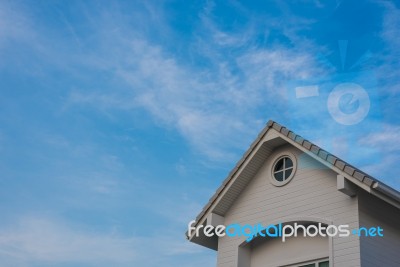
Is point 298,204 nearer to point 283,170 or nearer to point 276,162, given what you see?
point 283,170

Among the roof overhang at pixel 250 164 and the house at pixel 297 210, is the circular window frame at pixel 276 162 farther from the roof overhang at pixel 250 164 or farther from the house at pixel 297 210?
the roof overhang at pixel 250 164

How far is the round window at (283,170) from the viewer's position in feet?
56.6

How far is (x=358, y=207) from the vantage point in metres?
14.9

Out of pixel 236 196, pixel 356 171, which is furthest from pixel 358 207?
pixel 236 196

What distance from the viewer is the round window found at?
1725cm

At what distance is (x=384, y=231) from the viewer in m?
15.3

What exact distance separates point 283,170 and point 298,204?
1466 millimetres

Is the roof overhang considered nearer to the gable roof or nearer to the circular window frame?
the gable roof

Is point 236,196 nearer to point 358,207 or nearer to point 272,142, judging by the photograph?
point 272,142

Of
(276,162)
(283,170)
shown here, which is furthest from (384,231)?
(276,162)

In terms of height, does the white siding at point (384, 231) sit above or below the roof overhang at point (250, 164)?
below

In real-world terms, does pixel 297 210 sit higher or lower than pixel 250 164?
lower

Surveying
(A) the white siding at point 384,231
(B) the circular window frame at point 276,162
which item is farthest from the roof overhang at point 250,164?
(A) the white siding at point 384,231

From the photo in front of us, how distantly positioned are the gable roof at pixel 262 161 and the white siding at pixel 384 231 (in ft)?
2.49
